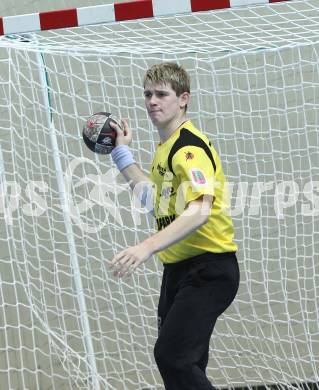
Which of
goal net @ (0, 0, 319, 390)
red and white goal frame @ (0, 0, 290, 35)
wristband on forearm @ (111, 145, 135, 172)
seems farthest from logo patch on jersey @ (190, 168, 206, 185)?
goal net @ (0, 0, 319, 390)

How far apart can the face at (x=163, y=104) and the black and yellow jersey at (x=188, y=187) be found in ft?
0.19

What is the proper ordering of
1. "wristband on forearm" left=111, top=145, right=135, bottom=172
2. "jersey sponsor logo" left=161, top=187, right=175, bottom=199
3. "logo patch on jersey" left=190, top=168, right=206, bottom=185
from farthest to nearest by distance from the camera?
"wristband on forearm" left=111, top=145, right=135, bottom=172
"jersey sponsor logo" left=161, top=187, right=175, bottom=199
"logo patch on jersey" left=190, top=168, right=206, bottom=185

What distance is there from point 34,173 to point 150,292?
0.94m

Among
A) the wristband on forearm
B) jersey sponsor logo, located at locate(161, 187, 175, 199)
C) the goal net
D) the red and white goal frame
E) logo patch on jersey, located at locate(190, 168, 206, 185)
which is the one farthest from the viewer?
the goal net

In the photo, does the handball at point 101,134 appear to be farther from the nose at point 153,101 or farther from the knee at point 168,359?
the knee at point 168,359

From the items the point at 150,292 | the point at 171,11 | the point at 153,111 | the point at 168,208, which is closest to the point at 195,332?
the point at 168,208

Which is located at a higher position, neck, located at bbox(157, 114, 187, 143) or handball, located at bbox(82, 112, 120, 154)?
neck, located at bbox(157, 114, 187, 143)

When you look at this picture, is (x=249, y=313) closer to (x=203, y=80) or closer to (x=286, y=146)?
(x=286, y=146)

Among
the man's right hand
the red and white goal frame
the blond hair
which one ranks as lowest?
the man's right hand

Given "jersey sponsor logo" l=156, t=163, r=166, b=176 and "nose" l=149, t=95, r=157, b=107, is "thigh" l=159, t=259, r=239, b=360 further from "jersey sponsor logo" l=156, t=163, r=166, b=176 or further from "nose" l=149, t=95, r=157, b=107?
"nose" l=149, t=95, r=157, b=107

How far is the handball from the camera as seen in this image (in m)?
3.31

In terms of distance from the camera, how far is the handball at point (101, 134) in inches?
130

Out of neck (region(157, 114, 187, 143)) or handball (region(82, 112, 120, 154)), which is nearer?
neck (region(157, 114, 187, 143))

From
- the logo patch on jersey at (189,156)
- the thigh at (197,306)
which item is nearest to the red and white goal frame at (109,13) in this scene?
the logo patch on jersey at (189,156)
